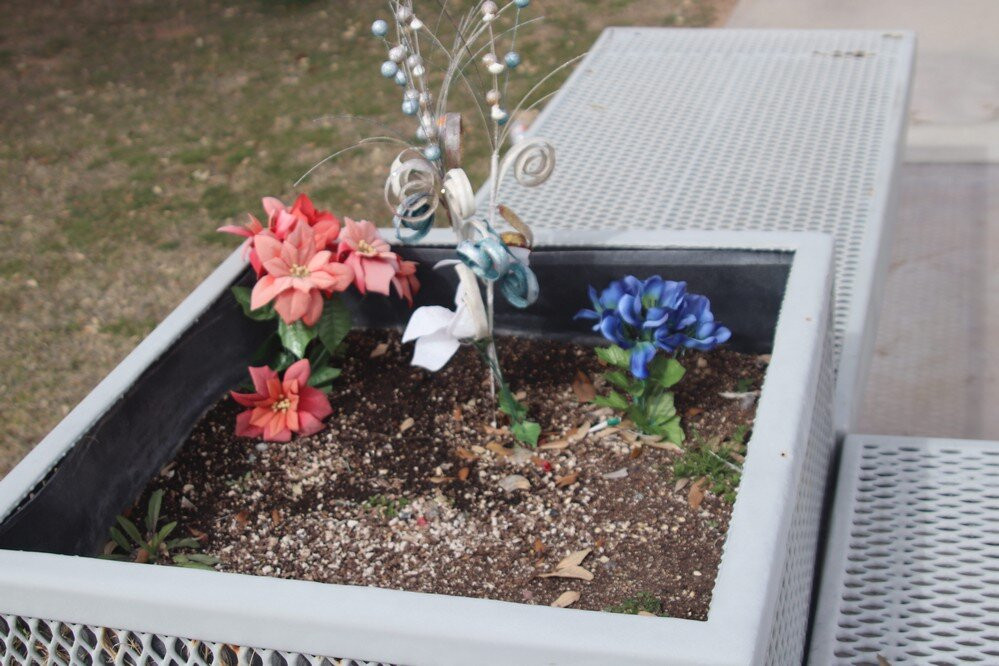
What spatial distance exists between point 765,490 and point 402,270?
637mm

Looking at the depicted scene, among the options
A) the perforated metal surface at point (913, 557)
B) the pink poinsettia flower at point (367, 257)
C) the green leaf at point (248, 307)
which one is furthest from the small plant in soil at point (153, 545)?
the perforated metal surface at point (913, 557)

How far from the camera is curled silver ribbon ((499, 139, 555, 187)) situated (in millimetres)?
1246

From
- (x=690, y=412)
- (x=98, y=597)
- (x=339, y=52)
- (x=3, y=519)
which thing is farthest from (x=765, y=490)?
(x=339, y=52)

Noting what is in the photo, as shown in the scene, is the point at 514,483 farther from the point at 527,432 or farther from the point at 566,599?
the point at 566,599

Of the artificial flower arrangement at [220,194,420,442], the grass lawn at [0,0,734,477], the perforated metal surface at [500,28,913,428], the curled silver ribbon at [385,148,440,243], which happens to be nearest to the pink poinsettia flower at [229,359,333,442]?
the artificial flower arrangement at [220,194,420,442]

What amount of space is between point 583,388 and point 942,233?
5.57 feet

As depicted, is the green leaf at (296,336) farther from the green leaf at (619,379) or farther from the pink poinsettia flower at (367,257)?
the green leaf at (619,379)

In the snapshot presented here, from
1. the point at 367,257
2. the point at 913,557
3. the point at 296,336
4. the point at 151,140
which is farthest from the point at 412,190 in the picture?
the point at 151,140

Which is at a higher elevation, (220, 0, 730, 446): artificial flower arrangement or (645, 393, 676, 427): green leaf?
(220, 0, 730, 446): artificial flower arrangement

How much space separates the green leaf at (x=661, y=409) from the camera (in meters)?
1.37

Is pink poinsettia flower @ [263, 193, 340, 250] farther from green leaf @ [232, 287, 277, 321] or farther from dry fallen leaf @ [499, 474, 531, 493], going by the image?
dry fallen leaf @ [499, 474, 531, 493]

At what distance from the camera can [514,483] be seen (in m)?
1.34

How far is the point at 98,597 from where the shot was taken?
92cm

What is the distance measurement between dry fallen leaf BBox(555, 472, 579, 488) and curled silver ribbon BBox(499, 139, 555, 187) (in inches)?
14.1
